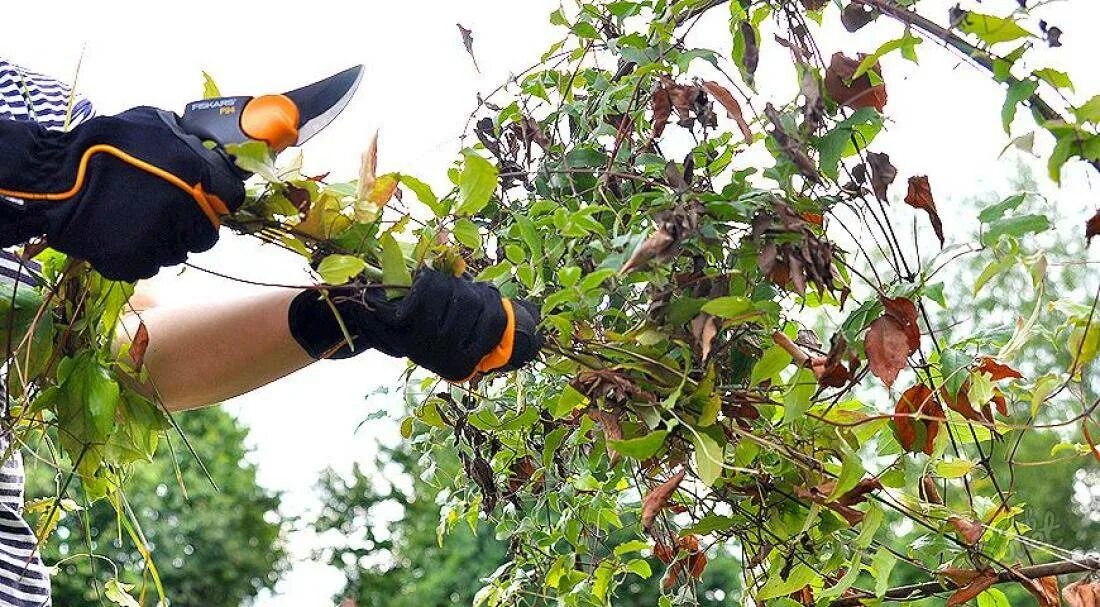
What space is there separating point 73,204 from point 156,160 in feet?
0.19

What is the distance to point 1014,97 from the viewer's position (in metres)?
0.67

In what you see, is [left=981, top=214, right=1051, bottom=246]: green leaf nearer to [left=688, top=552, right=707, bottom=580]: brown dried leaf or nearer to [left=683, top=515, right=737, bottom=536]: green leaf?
[left=683, top=515, right=737, bottom=536]: green leaf

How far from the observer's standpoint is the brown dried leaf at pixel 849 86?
755 millimetres

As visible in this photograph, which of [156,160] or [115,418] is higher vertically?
[156,160]

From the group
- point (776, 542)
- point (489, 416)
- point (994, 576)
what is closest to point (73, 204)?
point (489, 416)

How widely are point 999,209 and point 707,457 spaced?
0.23 meters

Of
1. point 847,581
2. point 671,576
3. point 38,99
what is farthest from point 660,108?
point 38,99

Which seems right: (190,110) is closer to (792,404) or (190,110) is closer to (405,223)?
(405,223)

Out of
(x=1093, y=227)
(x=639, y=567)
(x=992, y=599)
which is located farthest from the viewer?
(x=639, y=567)

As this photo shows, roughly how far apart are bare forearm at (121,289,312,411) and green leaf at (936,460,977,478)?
1.61ft

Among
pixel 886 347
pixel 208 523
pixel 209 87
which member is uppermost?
pixel 886 347

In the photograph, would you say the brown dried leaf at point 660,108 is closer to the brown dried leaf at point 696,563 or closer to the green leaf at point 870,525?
the green leaf at point 870,525

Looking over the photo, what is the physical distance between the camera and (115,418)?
0.91m

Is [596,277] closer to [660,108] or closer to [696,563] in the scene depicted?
[660,108]
